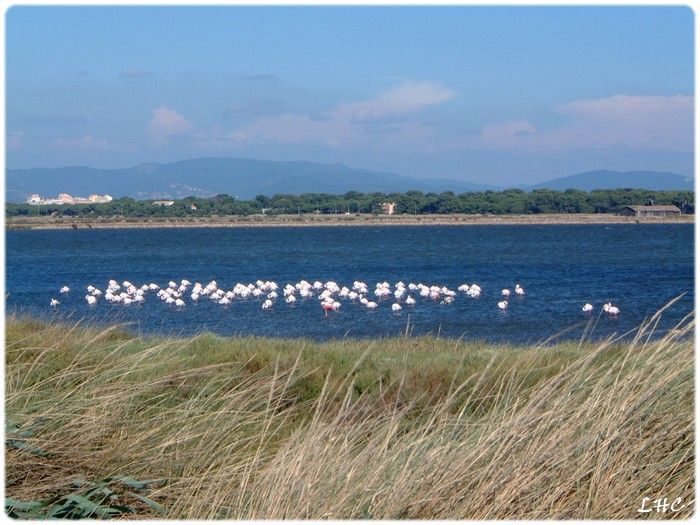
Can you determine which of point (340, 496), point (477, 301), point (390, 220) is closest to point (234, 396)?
point (340, 496)

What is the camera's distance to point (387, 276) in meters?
38.3

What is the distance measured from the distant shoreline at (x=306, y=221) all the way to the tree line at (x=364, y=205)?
0.84 m

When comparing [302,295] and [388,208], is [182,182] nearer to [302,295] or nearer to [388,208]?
[388,208]

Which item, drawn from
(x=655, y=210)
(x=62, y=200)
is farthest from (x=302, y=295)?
(x=62, y=200)

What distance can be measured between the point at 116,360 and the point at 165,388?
0.35 m

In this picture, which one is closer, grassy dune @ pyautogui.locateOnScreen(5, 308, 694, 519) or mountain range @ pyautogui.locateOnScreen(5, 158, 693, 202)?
grassy dune @ pyautogui.locateOnScreen(5, 308, 694, 519)

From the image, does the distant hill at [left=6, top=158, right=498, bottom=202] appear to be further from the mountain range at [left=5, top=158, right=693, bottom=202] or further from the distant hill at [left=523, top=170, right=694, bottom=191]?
the distant hill at [left=523, top=170, right=694, bottom=191]

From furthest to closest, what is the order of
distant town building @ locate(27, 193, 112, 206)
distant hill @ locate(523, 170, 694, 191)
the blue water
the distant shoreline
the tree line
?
distant town building @ locate(27, 193, 112, 206)
the distant shoreline
the tree line
distant hill @ locate(523, 170, 694, 191)
the blue water

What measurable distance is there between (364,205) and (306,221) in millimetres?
7603

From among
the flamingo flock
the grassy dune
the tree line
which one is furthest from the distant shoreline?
the grassy dune

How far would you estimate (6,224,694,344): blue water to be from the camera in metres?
20.6

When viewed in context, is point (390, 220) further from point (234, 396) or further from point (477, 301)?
point (234, 396)

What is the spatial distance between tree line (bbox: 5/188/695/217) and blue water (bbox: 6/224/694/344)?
958cm

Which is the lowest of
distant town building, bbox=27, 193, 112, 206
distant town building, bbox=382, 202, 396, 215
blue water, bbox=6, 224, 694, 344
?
blue water, bbox=6, 224, 694, 344
